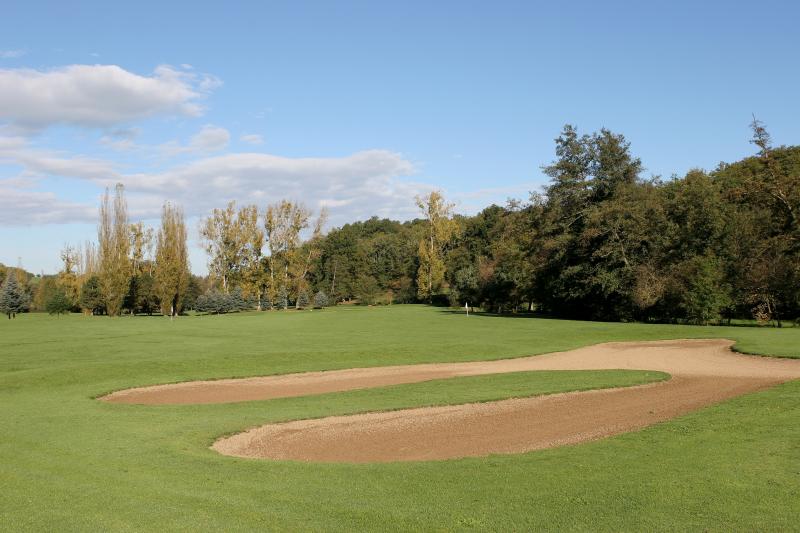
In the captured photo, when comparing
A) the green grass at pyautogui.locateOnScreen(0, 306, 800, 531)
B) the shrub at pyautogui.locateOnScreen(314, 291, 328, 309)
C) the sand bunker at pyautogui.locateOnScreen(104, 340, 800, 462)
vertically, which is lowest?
the sand bunker at pyautogui.locateOnScreen(104, 340, 800, 462)

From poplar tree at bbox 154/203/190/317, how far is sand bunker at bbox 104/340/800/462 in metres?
65.8

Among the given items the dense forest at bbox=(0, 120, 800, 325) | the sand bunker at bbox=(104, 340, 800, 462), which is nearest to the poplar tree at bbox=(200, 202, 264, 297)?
the dense forest at bbox=(0, 120, 800, 325)

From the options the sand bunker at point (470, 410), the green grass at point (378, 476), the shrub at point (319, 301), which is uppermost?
the shrub at point (319, 301)

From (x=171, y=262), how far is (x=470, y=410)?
79901 mm

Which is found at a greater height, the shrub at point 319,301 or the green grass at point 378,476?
the shrub at point 319,301

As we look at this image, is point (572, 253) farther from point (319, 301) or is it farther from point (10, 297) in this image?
point (10, 297)

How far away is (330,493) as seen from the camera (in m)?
9.14

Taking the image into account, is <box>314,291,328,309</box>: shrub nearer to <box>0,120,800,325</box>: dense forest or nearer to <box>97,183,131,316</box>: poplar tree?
<box>0,120,800,325</box>: dense forest

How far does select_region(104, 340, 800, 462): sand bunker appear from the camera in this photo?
45.5 ft

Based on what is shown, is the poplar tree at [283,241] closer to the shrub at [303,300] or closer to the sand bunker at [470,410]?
the shrub at [303,300]

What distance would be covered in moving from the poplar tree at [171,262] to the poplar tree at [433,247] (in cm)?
4034

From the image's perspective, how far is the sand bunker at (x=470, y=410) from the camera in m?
13.9

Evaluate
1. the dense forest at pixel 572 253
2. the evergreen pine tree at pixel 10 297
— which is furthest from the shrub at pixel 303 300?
the evergreen pine tree at pixel 10 297

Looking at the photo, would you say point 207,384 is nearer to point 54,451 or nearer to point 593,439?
point 54,451
